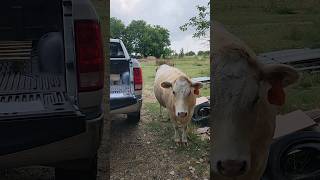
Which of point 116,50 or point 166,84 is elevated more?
point 116,50

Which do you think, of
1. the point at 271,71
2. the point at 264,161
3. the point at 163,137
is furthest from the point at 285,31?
the point at 163,137

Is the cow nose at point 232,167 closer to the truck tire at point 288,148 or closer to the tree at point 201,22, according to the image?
the truck tire at point 288,148

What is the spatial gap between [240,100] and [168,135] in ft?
2.68

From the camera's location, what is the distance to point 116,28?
3.84 m

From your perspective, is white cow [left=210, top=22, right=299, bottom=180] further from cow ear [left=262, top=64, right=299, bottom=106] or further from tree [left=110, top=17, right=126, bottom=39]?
tree [left=110, top=17, right=126, bottom=39]

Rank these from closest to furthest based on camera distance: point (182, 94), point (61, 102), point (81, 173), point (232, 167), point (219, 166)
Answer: point (61, 102), point (81, 173), point (232, 167), point (219, 166), point (182, 94)

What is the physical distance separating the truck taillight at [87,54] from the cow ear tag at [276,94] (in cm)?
110

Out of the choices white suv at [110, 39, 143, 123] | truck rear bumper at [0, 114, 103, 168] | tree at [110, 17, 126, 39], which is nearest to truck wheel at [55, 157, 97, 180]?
truck rear bumper at [0, 114, 103, 168]

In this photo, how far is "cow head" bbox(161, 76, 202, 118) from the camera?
151 inches

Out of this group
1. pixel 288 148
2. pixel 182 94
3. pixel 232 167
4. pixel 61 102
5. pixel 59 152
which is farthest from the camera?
pixel 182 94

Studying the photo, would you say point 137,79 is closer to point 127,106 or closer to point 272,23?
point 127,106

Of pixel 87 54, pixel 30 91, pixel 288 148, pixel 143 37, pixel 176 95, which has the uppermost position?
pixel 143 37

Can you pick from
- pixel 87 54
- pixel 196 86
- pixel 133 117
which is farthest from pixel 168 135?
pixel 87 54

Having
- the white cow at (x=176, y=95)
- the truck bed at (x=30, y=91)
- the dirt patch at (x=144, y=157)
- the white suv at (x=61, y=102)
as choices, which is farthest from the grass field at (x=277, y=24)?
the truck bed at (x=30, y=91)
